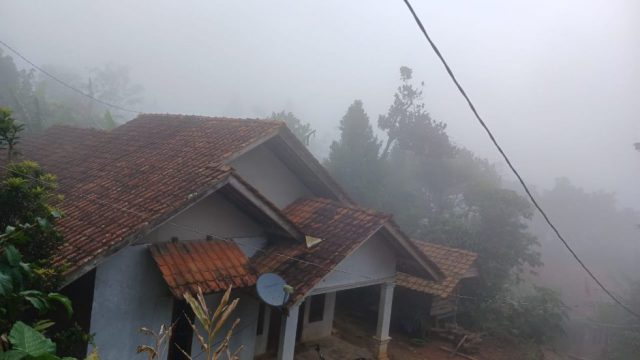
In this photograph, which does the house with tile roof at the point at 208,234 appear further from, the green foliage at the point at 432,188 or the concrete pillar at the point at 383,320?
the green foliage at the point at 432,188

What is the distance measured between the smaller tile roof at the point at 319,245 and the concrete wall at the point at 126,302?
6.36ft

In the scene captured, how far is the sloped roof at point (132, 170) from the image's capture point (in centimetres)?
666

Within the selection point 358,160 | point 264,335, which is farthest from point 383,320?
point 358,160

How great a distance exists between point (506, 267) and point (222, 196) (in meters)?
15.2

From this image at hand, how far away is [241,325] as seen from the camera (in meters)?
8.52

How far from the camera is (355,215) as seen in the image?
32.1 feet

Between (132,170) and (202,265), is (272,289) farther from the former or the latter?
(132,170)

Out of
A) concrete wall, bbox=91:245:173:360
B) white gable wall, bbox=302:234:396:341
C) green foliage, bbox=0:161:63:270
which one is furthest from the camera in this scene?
white gable wall, bbox=302:234:396:341

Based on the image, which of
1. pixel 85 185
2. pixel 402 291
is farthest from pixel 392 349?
pixel 85 185

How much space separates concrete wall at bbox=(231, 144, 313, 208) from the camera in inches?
397

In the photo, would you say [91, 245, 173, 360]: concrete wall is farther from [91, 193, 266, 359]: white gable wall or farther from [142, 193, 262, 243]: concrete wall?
[142, 193, 262, 243]: concrete wall

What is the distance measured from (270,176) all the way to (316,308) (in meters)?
3.88

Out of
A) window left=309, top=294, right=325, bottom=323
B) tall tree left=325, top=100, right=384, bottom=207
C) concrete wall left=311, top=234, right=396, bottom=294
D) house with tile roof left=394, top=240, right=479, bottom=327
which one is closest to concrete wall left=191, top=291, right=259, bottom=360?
concrete wall left=311, top=234, right=396, bottom=294

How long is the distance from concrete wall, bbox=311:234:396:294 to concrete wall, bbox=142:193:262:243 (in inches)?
70.8
